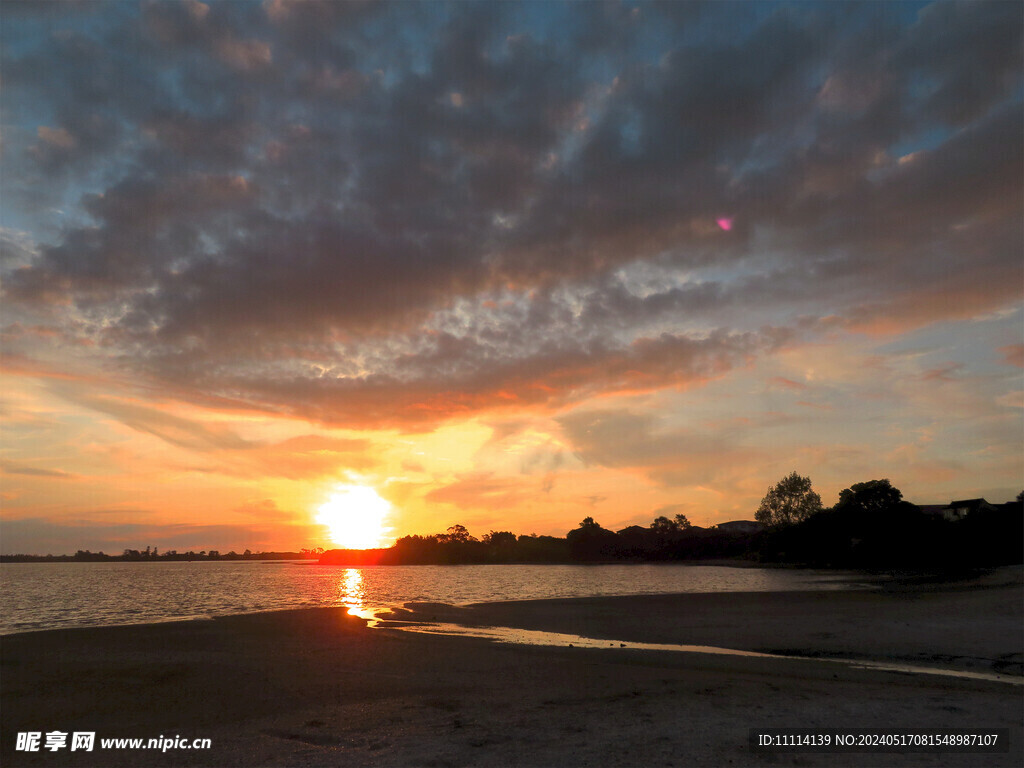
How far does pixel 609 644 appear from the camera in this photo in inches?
952

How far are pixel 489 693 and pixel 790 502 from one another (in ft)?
525

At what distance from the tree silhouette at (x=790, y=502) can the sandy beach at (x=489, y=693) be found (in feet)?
441

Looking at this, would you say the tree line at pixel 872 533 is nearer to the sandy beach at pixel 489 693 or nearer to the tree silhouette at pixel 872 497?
the tree silhouette at pixel 872 497

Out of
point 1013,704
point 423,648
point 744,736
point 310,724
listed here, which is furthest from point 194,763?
point 1013,704

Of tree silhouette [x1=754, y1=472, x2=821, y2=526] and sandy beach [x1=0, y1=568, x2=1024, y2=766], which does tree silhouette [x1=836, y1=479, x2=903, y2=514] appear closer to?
tree silhouette [x1=754, y1=472, x2=821, y2=526]

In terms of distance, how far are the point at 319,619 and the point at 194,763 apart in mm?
24367

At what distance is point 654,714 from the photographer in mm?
12789

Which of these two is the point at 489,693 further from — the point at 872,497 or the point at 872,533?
the point at 872,497

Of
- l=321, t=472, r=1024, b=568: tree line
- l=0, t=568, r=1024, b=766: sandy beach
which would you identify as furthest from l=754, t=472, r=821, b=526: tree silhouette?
l=0, t=568, r=1024, b=766: sandy beach

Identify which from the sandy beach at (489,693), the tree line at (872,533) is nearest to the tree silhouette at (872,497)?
the tree line at (872,533)

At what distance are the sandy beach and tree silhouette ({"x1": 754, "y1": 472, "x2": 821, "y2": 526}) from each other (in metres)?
135

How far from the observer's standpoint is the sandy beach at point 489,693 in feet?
35.3

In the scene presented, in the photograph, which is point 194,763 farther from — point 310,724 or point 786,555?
point 786,555

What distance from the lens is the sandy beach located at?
10.8m
